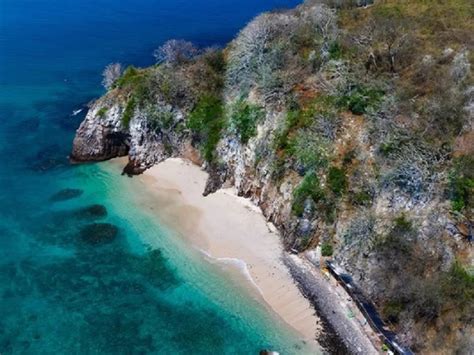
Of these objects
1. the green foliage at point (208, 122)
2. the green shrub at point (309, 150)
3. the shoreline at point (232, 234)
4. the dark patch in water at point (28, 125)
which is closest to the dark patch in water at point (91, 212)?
the shoreline at point (232, 234)

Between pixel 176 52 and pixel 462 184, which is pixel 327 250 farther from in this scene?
pixel 176 52

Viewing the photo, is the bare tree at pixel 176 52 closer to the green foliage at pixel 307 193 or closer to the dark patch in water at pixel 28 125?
the dark patch in water at pixel 28 125

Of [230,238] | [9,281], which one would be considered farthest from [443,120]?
[9,281]

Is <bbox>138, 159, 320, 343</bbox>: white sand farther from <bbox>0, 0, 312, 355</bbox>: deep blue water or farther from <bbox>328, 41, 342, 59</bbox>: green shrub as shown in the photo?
<bbox>328, 41, 342, 59</bbox>: green shrub

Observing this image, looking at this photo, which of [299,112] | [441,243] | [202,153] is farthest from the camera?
[202,153]

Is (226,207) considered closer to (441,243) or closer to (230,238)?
(230,238)

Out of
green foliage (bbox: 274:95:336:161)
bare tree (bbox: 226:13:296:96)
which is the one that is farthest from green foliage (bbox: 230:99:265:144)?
green foliage (bbox: 274:95:336:161)
